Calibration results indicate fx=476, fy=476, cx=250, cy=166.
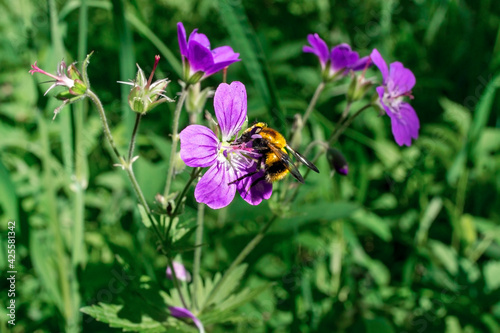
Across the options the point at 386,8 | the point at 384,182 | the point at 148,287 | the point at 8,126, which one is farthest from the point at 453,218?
the point at 8,126

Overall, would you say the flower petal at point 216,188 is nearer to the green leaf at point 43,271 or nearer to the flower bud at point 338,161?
the flower bud at point 338,161

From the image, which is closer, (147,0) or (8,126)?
(8,126)

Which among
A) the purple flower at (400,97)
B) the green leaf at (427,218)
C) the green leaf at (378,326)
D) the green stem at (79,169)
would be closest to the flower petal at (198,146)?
the purple flower at (400,97)

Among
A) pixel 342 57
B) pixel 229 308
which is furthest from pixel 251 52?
pixel 229 308

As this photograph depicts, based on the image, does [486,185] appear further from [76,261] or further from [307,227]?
[76,261]

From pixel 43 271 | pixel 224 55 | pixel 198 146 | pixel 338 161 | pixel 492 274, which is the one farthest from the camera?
pixel 492 274

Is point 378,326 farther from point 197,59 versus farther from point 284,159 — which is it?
point 197,59
